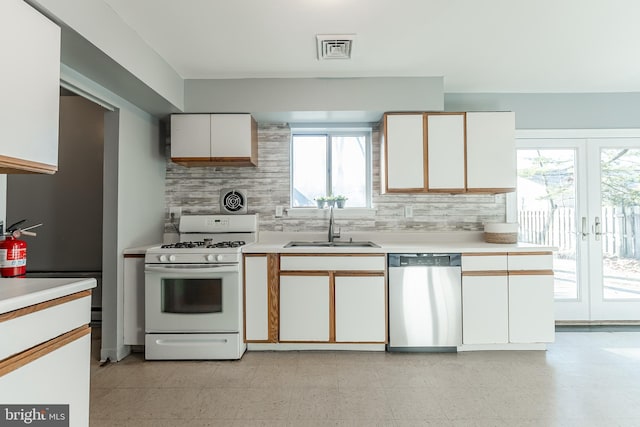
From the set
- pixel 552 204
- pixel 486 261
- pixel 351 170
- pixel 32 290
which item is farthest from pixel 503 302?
pixel 32 290

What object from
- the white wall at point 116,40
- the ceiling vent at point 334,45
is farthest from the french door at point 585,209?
the white wall at point 116,40

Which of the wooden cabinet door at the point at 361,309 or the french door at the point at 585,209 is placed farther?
the french door at the point at 585,209

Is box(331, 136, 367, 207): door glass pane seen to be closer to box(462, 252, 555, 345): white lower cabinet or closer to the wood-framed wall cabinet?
the wood-framed wall cabinet

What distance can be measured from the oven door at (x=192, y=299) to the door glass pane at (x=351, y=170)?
1438 millimetres

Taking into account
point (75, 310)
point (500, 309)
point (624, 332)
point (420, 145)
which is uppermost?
point (420, 145)

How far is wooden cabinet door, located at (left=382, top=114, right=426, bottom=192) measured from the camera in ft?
11.3

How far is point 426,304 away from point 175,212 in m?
2.50

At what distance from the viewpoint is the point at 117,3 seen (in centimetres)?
228

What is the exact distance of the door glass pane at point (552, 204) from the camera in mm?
3961

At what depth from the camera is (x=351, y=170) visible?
3.95 metres

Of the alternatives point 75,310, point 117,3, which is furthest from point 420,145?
point 75,310

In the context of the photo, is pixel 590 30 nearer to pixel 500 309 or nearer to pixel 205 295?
pixel 500 309

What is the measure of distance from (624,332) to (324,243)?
9.62ft

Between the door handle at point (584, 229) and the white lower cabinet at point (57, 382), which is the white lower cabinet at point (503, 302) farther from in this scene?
the white lower cabinet at point (57, 382)
